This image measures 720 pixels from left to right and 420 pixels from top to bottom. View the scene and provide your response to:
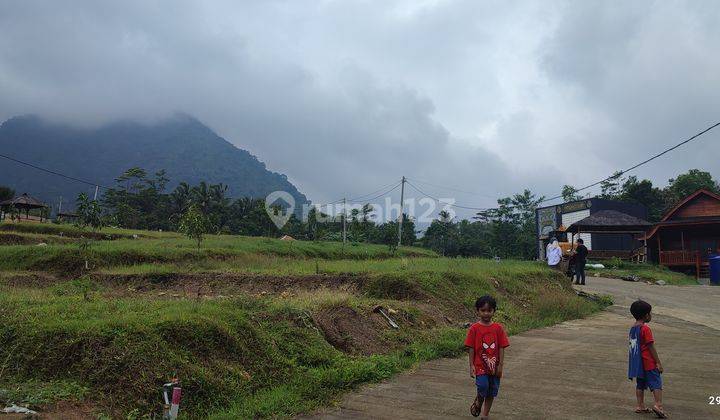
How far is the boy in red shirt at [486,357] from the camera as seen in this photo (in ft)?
15.1

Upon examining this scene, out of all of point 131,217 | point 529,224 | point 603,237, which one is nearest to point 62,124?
point 131,217

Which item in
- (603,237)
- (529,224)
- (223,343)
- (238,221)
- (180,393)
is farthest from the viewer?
(238,221)

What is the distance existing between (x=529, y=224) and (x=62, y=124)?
20337 centimetres

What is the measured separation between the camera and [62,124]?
197 meters

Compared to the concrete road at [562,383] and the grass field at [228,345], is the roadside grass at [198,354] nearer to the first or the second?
the grass field at [228,345]

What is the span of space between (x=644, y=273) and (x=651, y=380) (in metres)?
22.5

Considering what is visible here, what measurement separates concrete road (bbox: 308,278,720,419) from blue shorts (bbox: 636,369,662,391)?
0.28 m

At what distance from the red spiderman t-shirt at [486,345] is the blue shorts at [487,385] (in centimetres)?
5

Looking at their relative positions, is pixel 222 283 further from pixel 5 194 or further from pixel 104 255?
pixel 5 194

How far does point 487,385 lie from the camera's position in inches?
180

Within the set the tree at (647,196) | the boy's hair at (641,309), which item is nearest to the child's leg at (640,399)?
the boy's hair at (641,309)

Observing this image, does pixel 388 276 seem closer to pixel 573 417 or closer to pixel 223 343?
pixel 223 343

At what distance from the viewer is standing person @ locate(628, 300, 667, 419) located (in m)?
4.78

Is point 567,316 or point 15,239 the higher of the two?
point 15,239
